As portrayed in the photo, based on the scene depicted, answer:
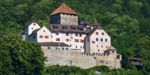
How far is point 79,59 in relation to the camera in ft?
292

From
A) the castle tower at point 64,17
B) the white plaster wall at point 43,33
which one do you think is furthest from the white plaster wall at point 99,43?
the white plaster wall at point 43,33

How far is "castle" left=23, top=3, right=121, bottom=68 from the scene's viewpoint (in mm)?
88312

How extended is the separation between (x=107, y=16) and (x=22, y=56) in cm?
5380

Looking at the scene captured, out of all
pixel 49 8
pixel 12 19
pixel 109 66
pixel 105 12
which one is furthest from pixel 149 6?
pixel 109 66

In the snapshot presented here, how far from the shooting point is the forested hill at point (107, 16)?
11188 cm

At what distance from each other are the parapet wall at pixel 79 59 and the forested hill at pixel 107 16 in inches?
142

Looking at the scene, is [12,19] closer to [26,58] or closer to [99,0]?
[99,0]

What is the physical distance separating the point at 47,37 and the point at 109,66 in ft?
30.2

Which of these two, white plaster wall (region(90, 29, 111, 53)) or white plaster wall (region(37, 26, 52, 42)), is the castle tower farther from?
white plaster wall (region(37, 26, 52, 42))

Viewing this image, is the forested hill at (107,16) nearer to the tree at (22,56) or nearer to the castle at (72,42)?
the castle at (72,42)

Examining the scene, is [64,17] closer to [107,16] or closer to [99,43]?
[99,43]

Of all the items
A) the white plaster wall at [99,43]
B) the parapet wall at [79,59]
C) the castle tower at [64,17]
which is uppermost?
the castle tower at [64,17]

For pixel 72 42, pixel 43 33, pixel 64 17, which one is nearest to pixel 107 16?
pixel 64 17

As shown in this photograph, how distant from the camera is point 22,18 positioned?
131875 mm
